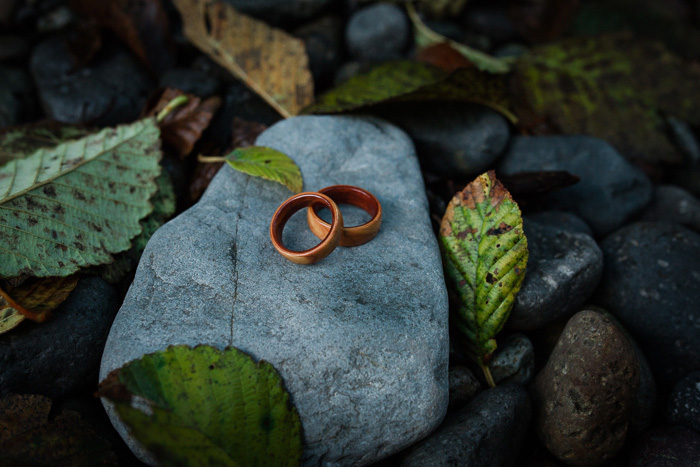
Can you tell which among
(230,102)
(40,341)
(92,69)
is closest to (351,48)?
(230,102)

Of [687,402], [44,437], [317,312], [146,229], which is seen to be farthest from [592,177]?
[44,437]

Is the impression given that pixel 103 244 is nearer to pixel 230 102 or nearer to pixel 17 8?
pixel 230 102

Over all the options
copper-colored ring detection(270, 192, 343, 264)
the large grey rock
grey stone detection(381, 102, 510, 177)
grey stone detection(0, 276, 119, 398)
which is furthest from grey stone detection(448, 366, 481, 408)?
grey stone detection(0, 276, 119, 398)

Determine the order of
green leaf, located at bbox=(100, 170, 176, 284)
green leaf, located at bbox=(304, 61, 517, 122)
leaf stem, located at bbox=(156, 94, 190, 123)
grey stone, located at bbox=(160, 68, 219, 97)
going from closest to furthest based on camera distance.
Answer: green leaf, located at bbox=(100, 170, 176, 284) → green leaf, located at bbox=(304, 61, 517, 122) → leaf stem, located at bbox=(156, 94, 190, 123) → grey stone, located at bbox=(160, 68, 219, 97)

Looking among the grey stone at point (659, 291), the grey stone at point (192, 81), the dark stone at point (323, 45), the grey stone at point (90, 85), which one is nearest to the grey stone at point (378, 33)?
the dark stone at point (323, 45)

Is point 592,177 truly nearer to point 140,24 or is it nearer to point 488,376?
point 488,376

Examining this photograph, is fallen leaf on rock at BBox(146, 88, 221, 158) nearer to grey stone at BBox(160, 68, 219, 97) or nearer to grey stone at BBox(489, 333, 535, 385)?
grey stone at BBox(160, 68, 219, 97)

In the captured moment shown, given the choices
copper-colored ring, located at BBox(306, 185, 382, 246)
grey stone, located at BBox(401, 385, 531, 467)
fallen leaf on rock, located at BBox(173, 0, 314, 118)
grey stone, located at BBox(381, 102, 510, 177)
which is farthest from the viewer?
fallen leaf on rock, located at BBox(173, 0, 314, 118)
